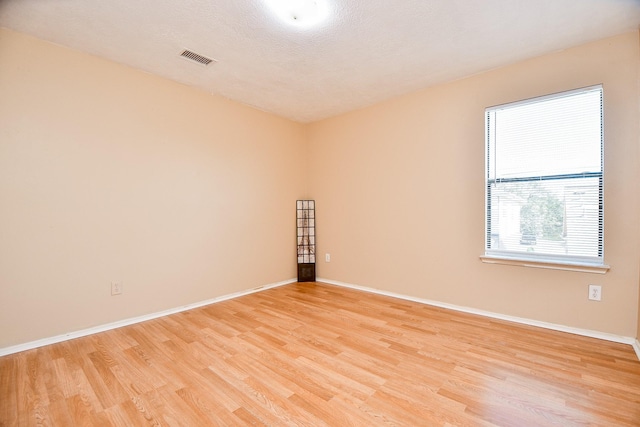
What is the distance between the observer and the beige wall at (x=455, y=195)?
7.30 feet

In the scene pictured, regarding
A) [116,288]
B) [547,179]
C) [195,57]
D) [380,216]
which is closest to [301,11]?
[195,57]

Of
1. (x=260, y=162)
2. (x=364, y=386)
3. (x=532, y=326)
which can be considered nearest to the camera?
(x=364, y=386)

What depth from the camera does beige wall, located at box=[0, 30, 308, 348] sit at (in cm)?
219

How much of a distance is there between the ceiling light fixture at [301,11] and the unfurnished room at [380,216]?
2 cm

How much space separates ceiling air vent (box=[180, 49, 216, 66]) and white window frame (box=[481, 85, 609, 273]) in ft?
9.23

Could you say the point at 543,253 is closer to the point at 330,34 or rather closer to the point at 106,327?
the point at 330,34

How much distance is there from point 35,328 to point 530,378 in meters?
3.71

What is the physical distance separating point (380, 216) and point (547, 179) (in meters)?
1.75

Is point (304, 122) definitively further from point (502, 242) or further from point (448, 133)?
point (502, 242)

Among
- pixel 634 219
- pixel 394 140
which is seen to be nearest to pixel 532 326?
pixel 634 219

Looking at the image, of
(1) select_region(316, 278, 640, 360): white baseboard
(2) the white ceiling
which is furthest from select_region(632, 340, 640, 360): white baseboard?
(2) the white ceiling

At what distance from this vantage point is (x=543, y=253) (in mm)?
2553

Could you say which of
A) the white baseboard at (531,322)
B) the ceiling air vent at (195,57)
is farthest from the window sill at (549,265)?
the ceiling air vent at (195,57)

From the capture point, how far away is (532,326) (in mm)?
2559
